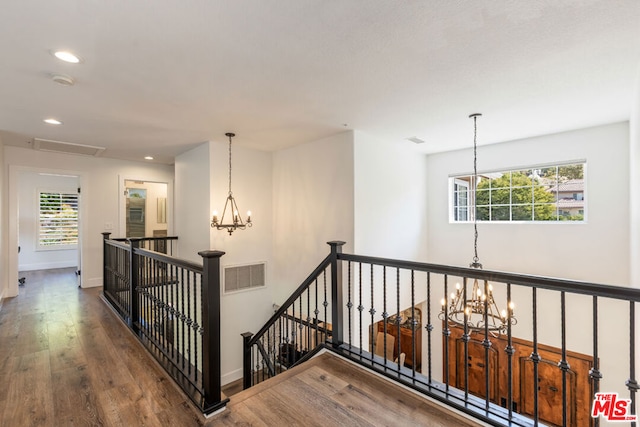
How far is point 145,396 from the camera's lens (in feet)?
7.20

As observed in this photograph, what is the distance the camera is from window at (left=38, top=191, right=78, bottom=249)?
26.0ft

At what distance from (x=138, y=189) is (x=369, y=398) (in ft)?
23.2

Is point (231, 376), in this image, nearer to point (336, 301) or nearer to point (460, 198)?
point (336, 301)

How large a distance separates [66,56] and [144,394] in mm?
2585

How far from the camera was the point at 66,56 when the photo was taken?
229cm

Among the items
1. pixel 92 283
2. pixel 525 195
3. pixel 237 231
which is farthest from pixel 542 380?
pixel 92 283

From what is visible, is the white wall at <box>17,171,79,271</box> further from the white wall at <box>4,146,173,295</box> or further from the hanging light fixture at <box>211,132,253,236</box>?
the hanging light fixture at <box>211,132,253,236</box>

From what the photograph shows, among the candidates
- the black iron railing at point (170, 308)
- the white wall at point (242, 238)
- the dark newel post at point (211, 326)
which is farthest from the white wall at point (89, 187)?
the dark newel post at point (211, 326)

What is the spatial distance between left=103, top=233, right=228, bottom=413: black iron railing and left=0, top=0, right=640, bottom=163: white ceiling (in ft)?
5.01

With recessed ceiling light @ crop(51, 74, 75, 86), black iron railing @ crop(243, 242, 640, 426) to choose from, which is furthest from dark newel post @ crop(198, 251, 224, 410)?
recessed ceiling light @ crop(51, 74, 75, 86)

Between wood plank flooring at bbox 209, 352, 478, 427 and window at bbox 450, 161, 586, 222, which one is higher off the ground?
window at bbox 450, 161, 586, 222

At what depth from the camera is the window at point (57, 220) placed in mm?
7922

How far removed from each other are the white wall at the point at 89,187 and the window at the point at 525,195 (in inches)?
261

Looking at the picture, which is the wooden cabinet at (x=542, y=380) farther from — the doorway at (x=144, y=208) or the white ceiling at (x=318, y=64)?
the doorway at (x=144, y=208)
